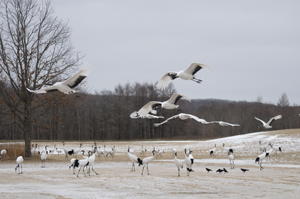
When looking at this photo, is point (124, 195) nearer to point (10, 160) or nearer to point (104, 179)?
point (104, 179)

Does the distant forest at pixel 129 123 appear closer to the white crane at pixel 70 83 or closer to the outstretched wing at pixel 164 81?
the outstretched wing at pixel 164 81

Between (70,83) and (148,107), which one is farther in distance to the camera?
(148,107)

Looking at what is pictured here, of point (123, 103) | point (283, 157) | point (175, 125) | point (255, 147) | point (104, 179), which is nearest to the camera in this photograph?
point (104, 179)

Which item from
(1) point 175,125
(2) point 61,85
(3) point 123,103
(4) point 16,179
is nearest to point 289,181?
(2) point 61,85

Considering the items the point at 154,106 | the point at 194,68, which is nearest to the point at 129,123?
the point at 154,106

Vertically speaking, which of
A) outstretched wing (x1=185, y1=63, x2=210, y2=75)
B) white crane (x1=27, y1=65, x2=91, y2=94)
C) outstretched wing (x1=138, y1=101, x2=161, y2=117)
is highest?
outstretched wing (x1=185, y1=63, x2=210, y2=75)

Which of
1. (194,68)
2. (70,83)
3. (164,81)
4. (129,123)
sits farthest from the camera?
(129,123)

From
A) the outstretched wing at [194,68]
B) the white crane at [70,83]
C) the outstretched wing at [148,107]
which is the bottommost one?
the outstretched wing at [148,107]

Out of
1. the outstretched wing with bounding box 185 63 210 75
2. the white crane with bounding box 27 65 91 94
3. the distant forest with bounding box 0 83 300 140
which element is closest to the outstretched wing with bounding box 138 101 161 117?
the outstretched wing with bounding box 185 63 210 75

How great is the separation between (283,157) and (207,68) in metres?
17.0

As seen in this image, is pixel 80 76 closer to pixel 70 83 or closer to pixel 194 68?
pixel 70 83

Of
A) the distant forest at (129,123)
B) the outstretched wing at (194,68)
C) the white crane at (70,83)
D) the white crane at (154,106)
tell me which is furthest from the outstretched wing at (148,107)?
the distant forest at (129,123)

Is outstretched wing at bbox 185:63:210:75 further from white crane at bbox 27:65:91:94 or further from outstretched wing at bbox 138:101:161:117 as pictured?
white crane at bbox 27:65:91:94

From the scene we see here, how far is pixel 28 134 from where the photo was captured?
2619cm
